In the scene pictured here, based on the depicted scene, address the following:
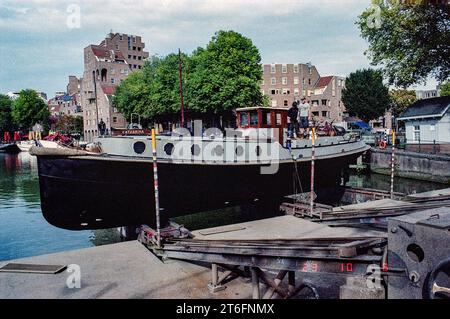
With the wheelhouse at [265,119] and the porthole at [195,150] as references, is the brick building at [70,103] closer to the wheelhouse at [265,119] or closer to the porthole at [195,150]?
the wheelhouse at [265,119]

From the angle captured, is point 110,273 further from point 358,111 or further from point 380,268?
point 358,111

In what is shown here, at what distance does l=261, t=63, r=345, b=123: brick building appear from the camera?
7419cm

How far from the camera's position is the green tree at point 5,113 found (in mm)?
95062

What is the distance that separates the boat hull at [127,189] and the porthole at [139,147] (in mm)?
617

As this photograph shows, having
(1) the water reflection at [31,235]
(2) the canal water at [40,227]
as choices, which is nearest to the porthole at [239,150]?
(2) the canal water at [40,227]

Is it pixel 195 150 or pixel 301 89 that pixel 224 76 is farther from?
pixel 301 89

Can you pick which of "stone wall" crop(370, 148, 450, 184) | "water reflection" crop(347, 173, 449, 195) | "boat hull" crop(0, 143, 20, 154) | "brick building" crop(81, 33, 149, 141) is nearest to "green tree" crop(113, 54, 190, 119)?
"brick building" crop(81, 33, 149, 141)

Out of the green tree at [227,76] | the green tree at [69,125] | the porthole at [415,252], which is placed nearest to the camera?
the porthole at [415,252]

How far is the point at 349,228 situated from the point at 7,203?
2261cm

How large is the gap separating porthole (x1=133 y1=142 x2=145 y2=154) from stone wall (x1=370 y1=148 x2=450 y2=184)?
23.3 meters

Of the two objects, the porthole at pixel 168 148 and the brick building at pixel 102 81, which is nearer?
the porthole at pixel 168 148

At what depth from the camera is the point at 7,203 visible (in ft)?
76.5

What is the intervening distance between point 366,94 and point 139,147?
195 feet

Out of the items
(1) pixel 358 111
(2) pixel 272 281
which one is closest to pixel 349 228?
(2) pixel 272 281
